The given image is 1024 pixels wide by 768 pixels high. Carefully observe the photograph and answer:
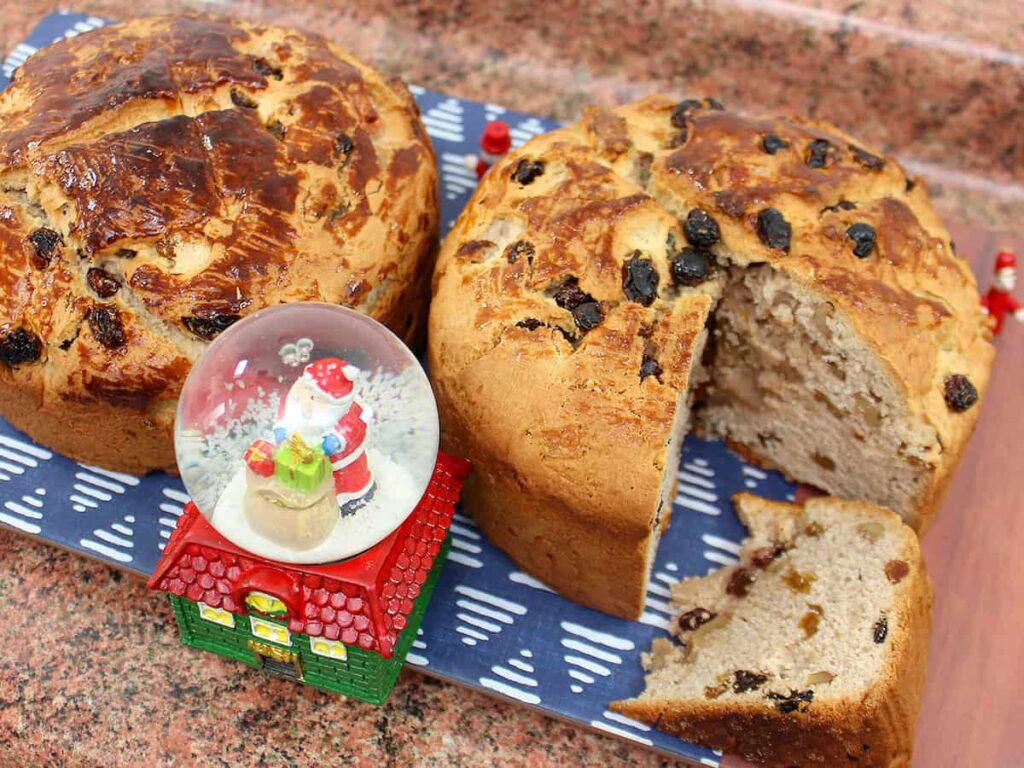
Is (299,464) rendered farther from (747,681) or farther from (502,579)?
(747,681)

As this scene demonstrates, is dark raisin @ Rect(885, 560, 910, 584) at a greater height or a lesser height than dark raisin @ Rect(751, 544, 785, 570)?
greater

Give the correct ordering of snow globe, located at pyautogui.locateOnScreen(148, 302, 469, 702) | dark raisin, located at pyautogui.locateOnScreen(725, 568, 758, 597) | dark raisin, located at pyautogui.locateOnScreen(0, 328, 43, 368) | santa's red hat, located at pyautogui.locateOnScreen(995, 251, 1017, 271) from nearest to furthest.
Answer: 1. snow globe, located at pyautogui.locateOnScreen(148, 302, 469, 702)
2. dark raisin, located at pyautogui.locateOnScreen(0, 328, 43, 368)
3. dark raisin, located at pyautogui.locateOnScreen(725, 568, 758, 597)
4. santa's red hat, located at pyautogui.locateOnScreen(995, 251, 1017, 271)

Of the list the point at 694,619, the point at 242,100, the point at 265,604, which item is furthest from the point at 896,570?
the point at 242,100

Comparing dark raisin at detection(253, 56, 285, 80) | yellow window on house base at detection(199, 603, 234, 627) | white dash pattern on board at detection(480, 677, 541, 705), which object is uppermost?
dark raisin at detection(253, 56, 285, 80)

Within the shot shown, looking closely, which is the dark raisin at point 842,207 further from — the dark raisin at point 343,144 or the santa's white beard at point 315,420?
the santa's white beard at point 315,420

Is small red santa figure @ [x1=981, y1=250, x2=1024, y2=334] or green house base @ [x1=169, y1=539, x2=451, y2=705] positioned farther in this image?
small red santa figure @ [x1=981, y1=250, x2=1024, y2=334]

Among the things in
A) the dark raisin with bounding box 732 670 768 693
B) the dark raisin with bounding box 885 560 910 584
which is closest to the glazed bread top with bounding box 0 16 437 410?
the dark raisin with bounding box 732 670 768 693

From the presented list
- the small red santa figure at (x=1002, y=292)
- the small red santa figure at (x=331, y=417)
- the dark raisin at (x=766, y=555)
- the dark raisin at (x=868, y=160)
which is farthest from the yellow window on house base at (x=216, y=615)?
the small red santa figure at (x=1002, y=292)

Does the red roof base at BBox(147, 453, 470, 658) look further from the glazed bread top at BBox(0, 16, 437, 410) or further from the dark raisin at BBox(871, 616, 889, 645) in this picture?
the dark raisin at BBox(871, 616, 889, 645)
